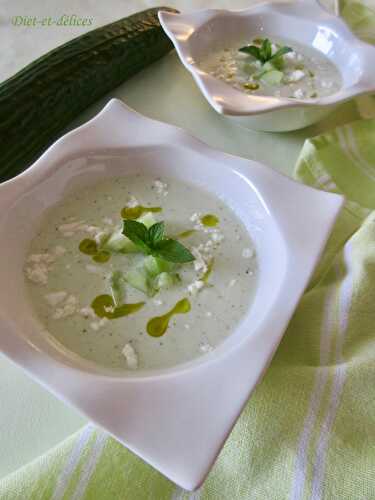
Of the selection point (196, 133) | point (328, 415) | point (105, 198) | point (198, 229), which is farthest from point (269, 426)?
point (196, 133)

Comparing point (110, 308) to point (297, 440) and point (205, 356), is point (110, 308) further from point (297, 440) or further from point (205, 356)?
point (297, 440)

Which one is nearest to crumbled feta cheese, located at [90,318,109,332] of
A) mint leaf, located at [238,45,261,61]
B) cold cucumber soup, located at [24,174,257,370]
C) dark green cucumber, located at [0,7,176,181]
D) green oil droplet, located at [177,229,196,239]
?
cold cucumber soup, located at [24,174,257,370]

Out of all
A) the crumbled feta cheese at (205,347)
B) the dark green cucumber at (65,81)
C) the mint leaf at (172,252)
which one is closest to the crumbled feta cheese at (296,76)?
the dark green cucumber at (65,81)

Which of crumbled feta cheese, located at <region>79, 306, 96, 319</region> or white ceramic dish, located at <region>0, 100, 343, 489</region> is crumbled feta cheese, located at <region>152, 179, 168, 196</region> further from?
crumbled feta cheese, located at <region>79, 306, 96, 319</region>

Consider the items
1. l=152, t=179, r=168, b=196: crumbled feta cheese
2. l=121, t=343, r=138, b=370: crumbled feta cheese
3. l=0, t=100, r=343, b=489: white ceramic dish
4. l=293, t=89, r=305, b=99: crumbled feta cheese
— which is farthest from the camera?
l=293, t=89, r=305, b=99: crumbled feta cheese

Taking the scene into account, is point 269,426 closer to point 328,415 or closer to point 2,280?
point 328,415

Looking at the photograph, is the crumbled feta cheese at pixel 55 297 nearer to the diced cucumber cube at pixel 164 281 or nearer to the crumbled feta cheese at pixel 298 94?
the diced cucumber cube at pixel 164 281
